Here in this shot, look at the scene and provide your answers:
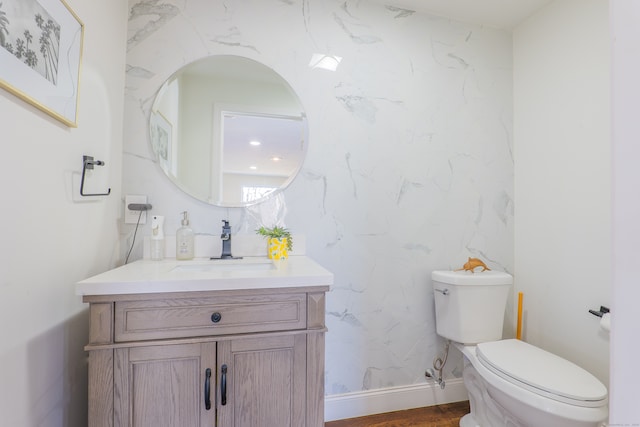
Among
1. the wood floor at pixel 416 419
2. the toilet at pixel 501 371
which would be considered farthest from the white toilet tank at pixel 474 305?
the wood floor at pixel 416 419

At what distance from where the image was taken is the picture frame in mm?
1529

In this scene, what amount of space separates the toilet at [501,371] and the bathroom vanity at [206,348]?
2.68ft

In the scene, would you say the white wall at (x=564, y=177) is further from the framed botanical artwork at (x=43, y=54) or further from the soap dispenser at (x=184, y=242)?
the framed botanical artwork at (x=43, y=54)

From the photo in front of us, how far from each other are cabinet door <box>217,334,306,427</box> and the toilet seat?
89 cm

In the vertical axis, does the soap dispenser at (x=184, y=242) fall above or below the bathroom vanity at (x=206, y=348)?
above

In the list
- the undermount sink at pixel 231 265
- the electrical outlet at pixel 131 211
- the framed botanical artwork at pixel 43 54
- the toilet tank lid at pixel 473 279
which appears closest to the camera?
the framed botanical artwork at pixel 43 54

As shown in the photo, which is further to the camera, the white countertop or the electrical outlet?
the electrical outlet

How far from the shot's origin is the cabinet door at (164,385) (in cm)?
96

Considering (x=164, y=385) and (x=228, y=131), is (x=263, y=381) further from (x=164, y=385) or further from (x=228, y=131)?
(x=228, y=131)

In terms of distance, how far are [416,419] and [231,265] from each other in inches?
53.4

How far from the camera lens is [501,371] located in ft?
4.24

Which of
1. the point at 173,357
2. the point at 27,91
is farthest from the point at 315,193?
the point at 27,91

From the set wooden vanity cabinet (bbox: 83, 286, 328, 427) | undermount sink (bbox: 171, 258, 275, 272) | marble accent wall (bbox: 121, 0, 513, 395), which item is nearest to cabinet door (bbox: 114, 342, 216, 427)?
wooden vanity cabinet (bbox: 83, 286, 328, 427)

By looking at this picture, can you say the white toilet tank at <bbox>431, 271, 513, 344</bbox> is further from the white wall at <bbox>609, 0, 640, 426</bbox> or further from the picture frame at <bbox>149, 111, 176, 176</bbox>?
the picture frame at <bbox>149, 111, 176, 176</bbox>
